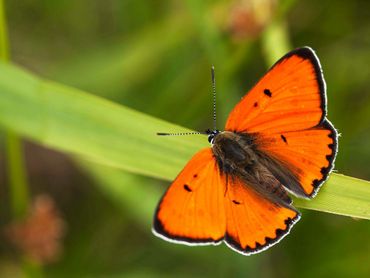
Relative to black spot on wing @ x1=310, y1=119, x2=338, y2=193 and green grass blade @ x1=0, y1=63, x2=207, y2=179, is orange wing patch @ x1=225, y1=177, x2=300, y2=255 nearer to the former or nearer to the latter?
black spot on wing @ x1=310, y1=119, x2=338, y2=193

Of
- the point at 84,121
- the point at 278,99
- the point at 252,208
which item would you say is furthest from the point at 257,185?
the point at 84,121

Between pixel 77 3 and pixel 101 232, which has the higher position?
pixel 77 3

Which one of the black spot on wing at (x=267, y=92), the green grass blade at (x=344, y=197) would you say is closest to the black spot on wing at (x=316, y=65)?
the black spot on wing at (x=267, y=92)

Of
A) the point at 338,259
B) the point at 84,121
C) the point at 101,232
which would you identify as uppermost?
the point at 84,121

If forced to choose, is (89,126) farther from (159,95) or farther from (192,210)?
(159,95)

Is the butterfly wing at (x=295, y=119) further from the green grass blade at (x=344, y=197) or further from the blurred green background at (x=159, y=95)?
the blurred green background at (x=159, y=95)

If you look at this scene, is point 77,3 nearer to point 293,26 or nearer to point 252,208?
point 293,26

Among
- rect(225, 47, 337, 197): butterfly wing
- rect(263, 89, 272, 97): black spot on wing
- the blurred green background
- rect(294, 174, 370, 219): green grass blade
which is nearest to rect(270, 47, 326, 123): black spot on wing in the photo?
rect(225, 47, 337, 197): butterfly wing

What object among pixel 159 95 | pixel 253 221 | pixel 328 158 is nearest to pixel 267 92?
pixel 328 158
